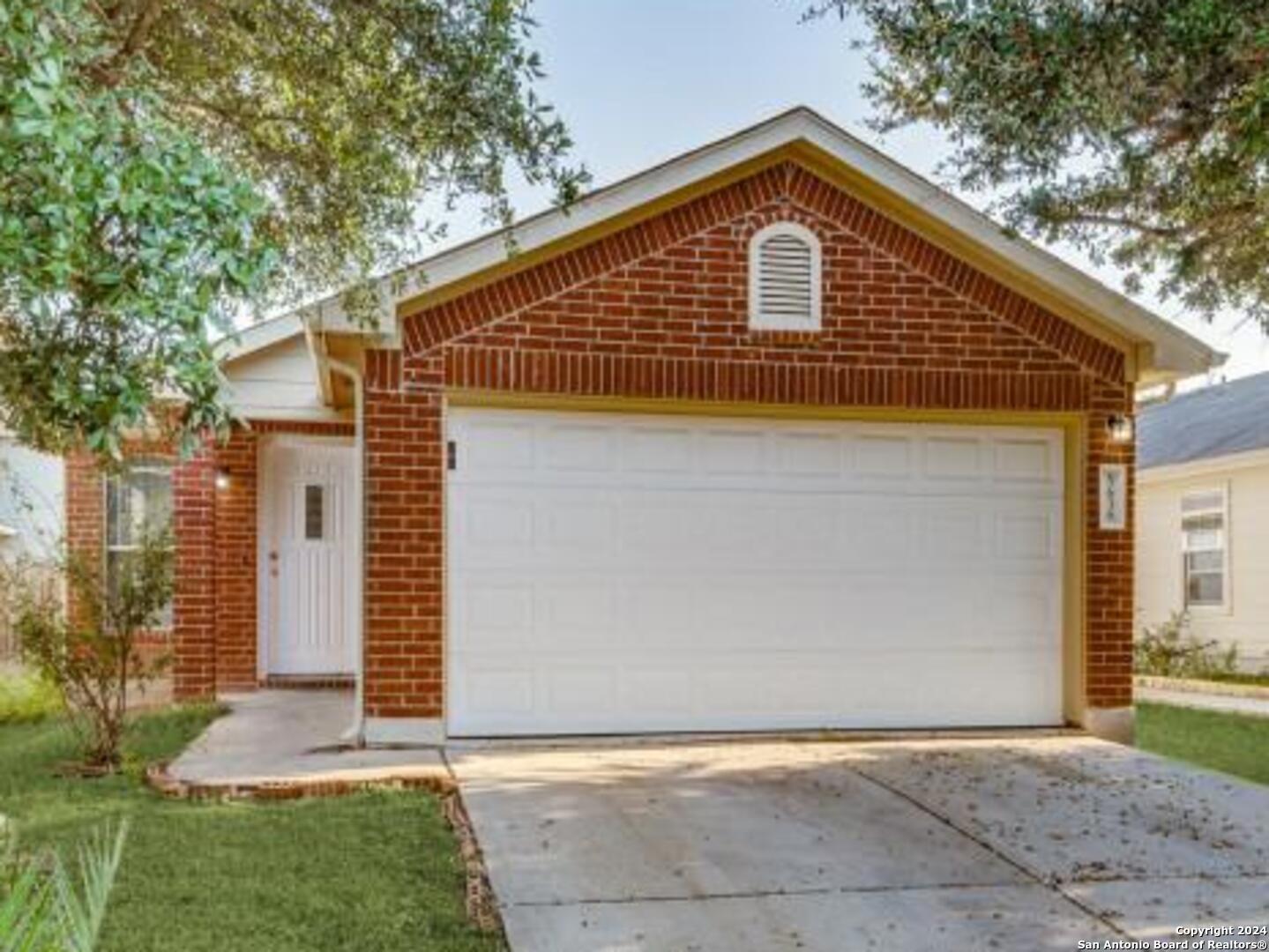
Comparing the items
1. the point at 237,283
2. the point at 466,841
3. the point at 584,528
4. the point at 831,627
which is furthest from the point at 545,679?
the point at 237,283

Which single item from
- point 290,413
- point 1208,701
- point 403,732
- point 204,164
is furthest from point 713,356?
point 1208,701

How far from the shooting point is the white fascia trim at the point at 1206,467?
49.4 ft

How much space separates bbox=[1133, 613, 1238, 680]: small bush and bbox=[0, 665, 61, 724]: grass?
42.7 feet

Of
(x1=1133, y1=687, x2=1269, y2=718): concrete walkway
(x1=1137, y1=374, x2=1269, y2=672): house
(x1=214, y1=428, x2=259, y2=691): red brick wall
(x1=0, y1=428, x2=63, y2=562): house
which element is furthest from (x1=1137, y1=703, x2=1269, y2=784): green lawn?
(x1=0, y1=428, x2=63, y2=562): house

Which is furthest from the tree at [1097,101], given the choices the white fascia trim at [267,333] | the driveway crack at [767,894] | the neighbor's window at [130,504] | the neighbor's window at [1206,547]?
the neighbor's window at [130,504]

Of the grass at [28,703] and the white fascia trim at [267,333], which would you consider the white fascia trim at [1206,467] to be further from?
the grass at [28,703]

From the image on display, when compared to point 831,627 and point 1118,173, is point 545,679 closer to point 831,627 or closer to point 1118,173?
point 831,627

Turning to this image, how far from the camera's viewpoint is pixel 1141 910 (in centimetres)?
488

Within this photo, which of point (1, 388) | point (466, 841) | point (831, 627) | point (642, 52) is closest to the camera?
point (1, 388)

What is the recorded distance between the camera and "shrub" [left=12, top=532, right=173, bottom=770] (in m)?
8.05

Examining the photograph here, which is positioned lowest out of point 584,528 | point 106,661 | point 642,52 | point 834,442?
point 106,661

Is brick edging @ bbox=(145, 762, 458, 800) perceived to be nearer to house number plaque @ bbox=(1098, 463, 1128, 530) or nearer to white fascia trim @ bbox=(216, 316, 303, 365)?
white fascia trim @ bbox=(216, 316, 303, 365)

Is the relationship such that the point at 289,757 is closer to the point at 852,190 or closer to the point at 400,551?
the point at 400,551

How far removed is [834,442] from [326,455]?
560 centimetres
